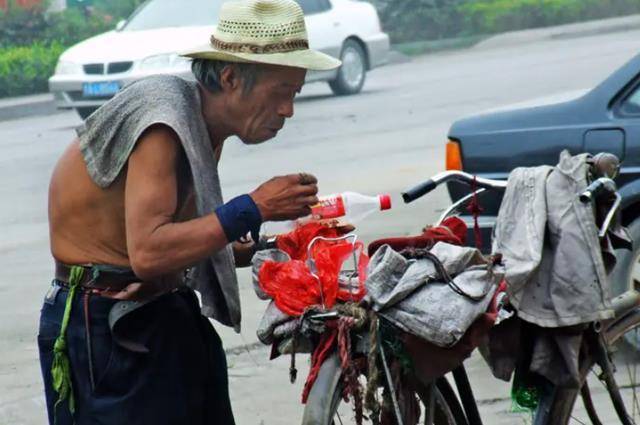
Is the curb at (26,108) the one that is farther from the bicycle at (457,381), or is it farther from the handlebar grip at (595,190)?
the handlebar grip at (595,190)

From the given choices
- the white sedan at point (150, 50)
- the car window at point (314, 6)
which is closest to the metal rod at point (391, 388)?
the white sedan at point (150, 50)

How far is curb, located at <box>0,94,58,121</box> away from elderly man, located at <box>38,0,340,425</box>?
15.6 meters

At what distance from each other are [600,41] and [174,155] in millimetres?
21453

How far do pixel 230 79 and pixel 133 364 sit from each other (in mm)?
704

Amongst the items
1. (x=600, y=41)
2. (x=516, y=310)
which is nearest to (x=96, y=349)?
(x=516, y=310)

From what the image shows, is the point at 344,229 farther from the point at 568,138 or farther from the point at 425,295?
the point at 568,138

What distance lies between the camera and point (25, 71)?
20.5 metres

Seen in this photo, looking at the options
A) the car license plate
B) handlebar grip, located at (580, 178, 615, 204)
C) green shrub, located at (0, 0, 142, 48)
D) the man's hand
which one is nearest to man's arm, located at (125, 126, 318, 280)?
the man's hand

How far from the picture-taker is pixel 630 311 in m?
3.89

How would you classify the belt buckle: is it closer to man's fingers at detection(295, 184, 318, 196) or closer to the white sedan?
man's fingers at detection(295, 184, 318, 196)

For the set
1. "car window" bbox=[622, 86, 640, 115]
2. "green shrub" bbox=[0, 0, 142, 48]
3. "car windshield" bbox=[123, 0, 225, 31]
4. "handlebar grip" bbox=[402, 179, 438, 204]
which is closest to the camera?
"handlebar grip" bbox=[402, 179, 438, 204]

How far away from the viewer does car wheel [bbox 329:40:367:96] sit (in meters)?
18.2

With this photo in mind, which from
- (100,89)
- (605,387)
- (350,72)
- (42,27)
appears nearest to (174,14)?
(100,89)

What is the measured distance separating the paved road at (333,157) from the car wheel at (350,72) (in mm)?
216
